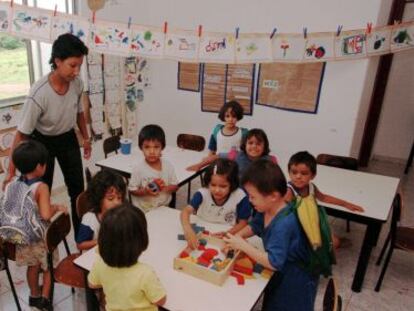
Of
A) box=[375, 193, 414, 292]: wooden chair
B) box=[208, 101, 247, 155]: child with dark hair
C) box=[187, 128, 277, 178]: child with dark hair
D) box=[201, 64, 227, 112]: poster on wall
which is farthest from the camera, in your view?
box=[201, 64, 227, 112]: poster on wall

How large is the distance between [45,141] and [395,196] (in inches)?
103

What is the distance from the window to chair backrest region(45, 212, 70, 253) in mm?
2049

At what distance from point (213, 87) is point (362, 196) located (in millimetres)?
2483

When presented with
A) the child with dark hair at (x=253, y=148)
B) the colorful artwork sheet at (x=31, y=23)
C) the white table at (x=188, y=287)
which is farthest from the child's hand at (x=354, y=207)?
the colorful artwork sheet at (x=31, y=23)

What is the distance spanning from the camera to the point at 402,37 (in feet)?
10.6

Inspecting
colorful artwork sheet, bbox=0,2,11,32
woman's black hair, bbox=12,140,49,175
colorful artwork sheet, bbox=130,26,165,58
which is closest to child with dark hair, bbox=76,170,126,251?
woman's black hair, bbox=12,140,49,175

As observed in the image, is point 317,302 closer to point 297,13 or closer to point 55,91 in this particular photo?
point 55,91

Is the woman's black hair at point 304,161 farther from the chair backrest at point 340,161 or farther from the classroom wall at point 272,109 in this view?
the classroom wall at point 272,109

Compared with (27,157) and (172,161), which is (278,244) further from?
(172,161)

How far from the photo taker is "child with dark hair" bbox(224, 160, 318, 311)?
1.52m

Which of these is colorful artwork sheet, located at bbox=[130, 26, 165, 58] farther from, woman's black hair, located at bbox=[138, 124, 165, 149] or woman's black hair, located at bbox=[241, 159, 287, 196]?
woman's black hair, located at bbox=[241, 159, 287, 196]

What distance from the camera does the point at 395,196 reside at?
8.74 ft

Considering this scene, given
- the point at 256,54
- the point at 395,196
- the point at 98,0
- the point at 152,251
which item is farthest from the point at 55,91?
the point at 395,196

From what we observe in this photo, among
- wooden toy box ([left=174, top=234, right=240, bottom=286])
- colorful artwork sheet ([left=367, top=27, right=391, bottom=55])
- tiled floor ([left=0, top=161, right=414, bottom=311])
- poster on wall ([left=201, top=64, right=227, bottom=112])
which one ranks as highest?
colorful artwork sheet ([left=367, top=27, right=391, bottom=55])
